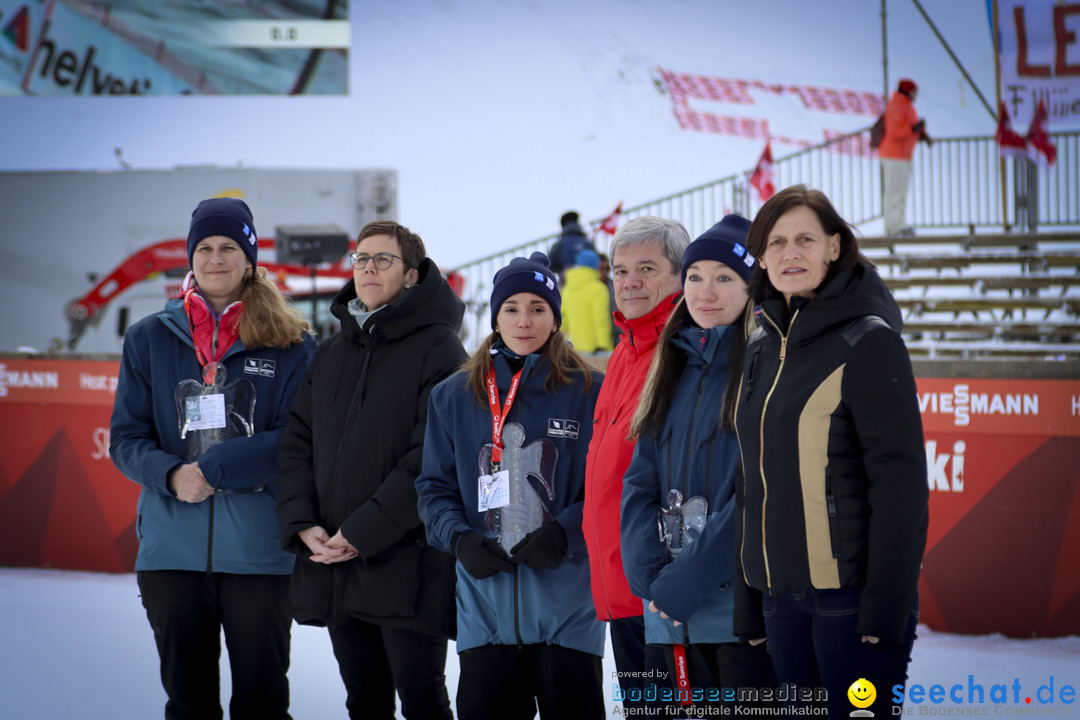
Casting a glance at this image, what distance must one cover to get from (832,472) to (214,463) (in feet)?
6.18

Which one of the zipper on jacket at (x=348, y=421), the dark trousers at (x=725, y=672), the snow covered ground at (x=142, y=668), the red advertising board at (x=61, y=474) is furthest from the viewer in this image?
the red advertising board at (x=61, y=474)

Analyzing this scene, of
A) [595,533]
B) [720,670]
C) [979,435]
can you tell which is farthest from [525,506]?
[979,435]

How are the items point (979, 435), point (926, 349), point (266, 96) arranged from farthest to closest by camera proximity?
1. point (266, 96)
2. point (926, 349)
3. point (979, 435)

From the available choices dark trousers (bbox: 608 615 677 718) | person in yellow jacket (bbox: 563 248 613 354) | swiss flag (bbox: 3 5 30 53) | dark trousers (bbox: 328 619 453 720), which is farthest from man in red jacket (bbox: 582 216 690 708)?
swiss flag (bbox: 3 5 30 53)

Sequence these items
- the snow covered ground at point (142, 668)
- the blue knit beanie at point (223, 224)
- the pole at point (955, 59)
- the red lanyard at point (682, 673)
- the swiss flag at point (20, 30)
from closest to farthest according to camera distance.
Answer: the red lanyard at point (682, 673) → the blue knit beanie at point (223, 224) → the snow covered ground at point (142, 668) → the pole at point (955, 59) → the swiss flag at point (20, 30)

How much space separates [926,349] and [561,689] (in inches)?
258

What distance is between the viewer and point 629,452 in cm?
260

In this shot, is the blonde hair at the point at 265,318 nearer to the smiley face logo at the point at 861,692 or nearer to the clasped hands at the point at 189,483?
the clasped hands at the point at 189,483

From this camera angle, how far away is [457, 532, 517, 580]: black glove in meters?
2.62

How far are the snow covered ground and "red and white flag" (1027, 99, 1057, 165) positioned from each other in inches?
266

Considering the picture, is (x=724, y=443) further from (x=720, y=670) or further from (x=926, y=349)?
(x=926, y=349)

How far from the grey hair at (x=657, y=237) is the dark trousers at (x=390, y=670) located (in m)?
1.29

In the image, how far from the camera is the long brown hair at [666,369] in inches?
95.0

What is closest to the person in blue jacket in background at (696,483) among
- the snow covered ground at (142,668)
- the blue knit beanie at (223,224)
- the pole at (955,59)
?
the blue knit beanie at (223,224)
